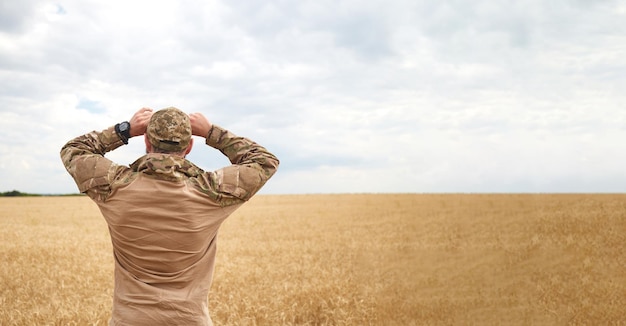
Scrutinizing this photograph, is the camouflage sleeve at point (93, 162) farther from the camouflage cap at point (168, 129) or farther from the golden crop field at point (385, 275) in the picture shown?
the golden crop field at point (385, 275)

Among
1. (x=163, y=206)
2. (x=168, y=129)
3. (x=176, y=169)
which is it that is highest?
(x=168, y=129)

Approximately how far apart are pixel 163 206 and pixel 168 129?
0.39 metres

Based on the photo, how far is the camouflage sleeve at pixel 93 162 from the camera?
2.72 m

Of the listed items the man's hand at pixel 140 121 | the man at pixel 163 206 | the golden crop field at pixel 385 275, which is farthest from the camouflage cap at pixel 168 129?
the golden crop field at pixel 385 275

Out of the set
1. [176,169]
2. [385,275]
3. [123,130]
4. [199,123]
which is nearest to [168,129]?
→ [176,169]

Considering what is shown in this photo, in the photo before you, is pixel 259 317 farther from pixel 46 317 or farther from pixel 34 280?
pixel 34 280

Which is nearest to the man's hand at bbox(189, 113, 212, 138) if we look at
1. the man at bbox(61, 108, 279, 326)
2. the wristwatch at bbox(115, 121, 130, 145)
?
the man at bbox(61, 108, 279, 326)

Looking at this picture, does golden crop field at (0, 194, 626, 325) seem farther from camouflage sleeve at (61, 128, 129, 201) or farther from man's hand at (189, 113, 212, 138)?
man's hand at (189, 113, 212, 138)

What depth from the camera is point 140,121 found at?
2.89 m

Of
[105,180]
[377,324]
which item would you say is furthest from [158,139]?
[377,324]

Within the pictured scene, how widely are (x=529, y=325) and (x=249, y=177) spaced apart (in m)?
7.68

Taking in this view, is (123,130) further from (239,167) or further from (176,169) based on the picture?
(239,167)

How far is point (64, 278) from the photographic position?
372 inches

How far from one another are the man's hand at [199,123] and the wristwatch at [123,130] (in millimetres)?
350
